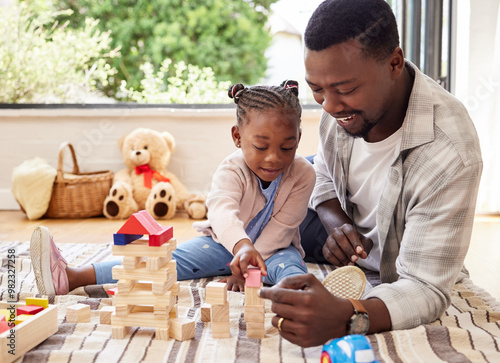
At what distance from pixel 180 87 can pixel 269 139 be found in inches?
119

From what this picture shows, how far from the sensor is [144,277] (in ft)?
3.76

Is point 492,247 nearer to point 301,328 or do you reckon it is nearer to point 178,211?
point 301,328

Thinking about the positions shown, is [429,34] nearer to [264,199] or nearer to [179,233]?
[179,233]

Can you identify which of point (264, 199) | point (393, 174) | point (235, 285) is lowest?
point (235, 285)

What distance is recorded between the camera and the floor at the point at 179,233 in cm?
192

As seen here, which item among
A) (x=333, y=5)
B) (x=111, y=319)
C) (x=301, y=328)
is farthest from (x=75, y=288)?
(x=333, y=5)

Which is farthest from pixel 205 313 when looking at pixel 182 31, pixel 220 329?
pixel 182 31

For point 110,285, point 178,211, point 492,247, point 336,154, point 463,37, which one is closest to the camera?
point 110,285

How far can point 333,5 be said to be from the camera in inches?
48.7

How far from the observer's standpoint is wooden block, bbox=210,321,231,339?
117 cm

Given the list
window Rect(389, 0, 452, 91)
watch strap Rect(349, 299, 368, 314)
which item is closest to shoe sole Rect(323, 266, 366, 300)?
watch strap Rect(349, 299, 368, 314)

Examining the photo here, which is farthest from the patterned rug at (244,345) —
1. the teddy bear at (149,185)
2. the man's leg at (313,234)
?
the teddy bear at (149,185)

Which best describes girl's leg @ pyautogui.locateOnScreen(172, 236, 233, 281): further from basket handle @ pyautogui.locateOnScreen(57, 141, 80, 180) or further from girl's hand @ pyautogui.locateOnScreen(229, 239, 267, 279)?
basket handle @ pyautogui.locateOnScreen(57, 141, 80, 180)

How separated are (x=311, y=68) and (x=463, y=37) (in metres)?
2.23
